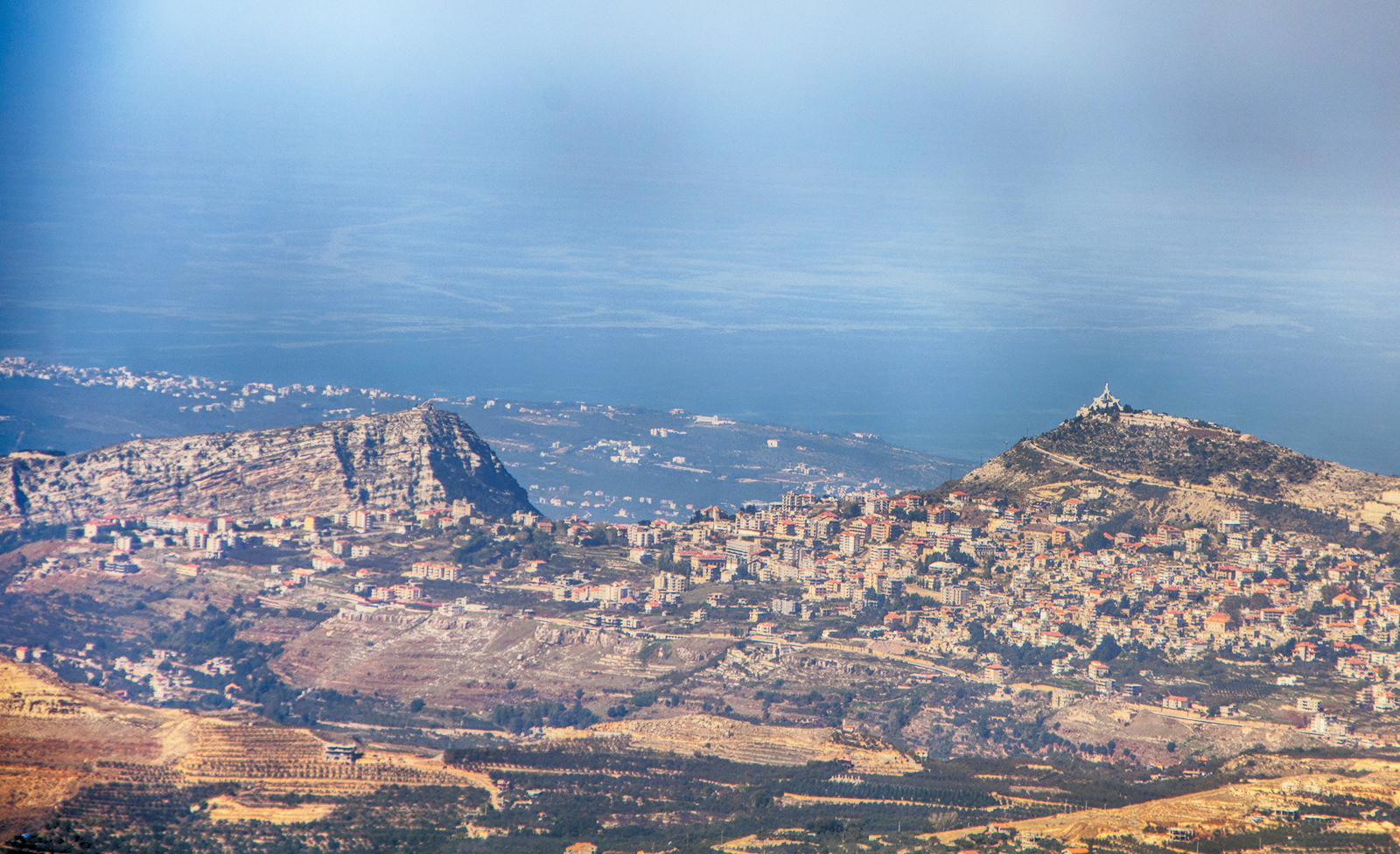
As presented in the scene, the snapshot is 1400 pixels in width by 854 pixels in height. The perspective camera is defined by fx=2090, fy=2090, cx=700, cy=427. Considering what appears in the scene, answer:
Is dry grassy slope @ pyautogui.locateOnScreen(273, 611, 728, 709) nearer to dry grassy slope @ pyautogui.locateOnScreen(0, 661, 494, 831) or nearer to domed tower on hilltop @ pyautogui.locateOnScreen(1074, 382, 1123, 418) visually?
dry grassy slope @ pyautogui.locateOnScreen(0, 661, 494, 831)

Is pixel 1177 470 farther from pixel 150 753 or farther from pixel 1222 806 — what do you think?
pixel 150 753

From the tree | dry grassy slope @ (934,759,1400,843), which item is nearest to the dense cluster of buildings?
the tree

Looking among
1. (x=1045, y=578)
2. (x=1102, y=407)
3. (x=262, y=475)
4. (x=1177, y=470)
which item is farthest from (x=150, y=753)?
(x=1102, y=407)

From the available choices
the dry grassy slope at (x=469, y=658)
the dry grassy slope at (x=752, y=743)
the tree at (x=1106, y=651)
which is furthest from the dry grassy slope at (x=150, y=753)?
the tree at (x=1106, y=651)

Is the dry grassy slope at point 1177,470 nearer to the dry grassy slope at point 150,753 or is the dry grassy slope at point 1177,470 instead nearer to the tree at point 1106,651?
the tree at point 1106,651

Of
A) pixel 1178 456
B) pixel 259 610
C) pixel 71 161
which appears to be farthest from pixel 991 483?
pixel 71 161
